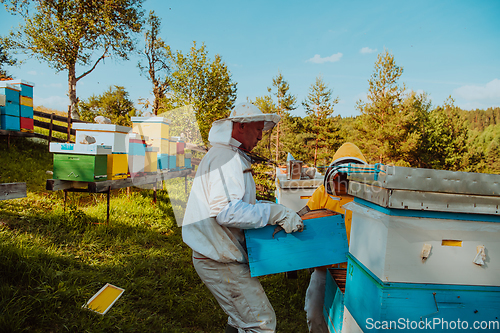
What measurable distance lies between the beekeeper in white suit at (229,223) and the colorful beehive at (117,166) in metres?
2.91

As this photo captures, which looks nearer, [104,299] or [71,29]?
[104,299]

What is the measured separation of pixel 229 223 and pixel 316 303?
1.30 metres

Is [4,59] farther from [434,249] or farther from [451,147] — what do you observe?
[451,147]

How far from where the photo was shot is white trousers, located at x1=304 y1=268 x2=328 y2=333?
216 cm

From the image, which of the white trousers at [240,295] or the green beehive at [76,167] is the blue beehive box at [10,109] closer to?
the green beehive at [76,167]

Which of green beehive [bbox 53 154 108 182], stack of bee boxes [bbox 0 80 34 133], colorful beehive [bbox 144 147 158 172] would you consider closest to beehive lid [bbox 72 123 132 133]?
green beehive [bbox 53 154 108 182]

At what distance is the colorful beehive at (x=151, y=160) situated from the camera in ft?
16.5

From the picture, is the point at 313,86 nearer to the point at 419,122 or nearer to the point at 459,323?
the point at 419,122

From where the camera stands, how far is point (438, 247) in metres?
1.10

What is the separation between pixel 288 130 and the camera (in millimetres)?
27234

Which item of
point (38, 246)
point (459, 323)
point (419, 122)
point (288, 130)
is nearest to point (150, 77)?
point (288, 130)

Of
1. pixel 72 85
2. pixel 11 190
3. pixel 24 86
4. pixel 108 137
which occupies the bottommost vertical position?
pixel 11 190

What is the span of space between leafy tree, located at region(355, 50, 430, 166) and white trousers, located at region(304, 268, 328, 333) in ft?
73.8

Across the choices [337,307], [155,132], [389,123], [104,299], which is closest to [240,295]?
[337,307]
